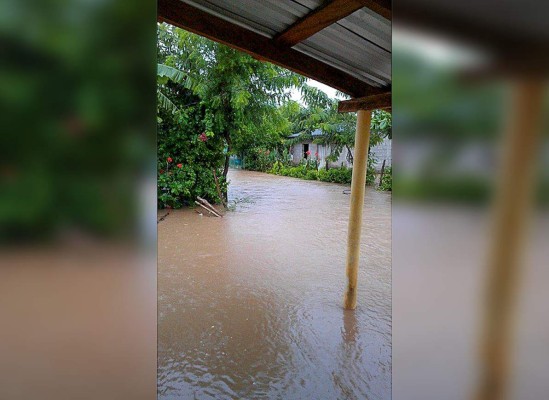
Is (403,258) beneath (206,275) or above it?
above

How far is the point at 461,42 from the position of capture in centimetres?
72

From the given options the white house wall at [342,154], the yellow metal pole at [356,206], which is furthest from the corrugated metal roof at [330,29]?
the white house wall at [342,154]

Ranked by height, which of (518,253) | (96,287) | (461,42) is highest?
(461,42)

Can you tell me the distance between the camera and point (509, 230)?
0.68 m

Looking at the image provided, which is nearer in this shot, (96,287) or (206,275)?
(96,287)

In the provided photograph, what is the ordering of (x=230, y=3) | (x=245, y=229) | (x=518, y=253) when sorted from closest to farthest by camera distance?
(x=518, y=253)
(x=230, y=3)
(x=245, y=229)

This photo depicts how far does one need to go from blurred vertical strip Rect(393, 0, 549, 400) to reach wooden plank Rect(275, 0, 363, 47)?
4.44 feet

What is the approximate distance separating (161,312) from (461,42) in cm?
390

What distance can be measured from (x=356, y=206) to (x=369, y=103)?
102 cm

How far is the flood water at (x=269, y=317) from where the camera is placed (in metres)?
2.89

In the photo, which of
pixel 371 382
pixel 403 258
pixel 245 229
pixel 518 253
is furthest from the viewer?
pixel 245 229

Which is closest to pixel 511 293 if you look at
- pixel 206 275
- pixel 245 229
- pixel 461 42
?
pixel 461 42

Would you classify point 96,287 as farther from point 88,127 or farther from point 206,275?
point 206,275

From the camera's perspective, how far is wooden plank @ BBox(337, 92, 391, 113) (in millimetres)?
3578
